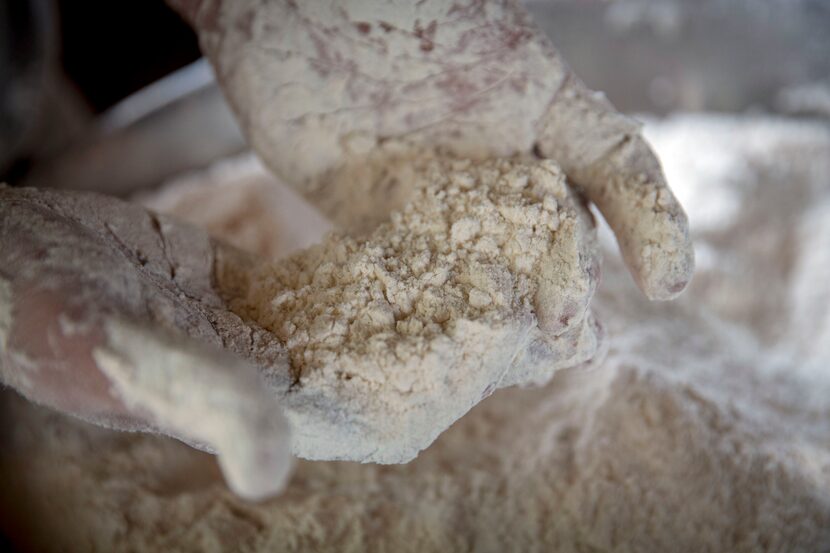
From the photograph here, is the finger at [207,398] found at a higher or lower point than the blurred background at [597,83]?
higher

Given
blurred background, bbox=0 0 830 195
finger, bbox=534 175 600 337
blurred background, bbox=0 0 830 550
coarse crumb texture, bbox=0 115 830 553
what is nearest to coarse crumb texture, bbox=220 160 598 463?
finger, bbox=534 175 600 337

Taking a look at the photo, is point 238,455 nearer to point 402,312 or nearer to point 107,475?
point 402,312

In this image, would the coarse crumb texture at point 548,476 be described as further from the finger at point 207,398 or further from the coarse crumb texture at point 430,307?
the finger at point 207,398

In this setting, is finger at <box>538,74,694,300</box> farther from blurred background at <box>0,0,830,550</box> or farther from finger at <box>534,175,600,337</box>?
blurred background at <box>0,0,830,550</box>

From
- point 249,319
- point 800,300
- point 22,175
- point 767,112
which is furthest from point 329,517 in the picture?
point 767,112

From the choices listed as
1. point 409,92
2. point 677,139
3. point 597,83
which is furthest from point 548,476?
point 597,83

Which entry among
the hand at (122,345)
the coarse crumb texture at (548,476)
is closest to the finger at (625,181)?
the coarse crumb texture at (548,476)

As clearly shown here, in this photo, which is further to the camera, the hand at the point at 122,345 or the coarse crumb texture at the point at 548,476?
the coarse crumb texture at the point at 548,476

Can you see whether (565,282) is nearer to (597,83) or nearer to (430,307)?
(430,307)

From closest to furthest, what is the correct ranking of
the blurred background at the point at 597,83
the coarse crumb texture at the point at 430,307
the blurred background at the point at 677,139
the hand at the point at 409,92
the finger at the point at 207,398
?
the finger at the point at 207,398 < the coarse crumb texture at the point at 430,307 < the hand at the point at 409,92 < the blurred background at the point at 677,139 < the blurred background at the point at 597,83
